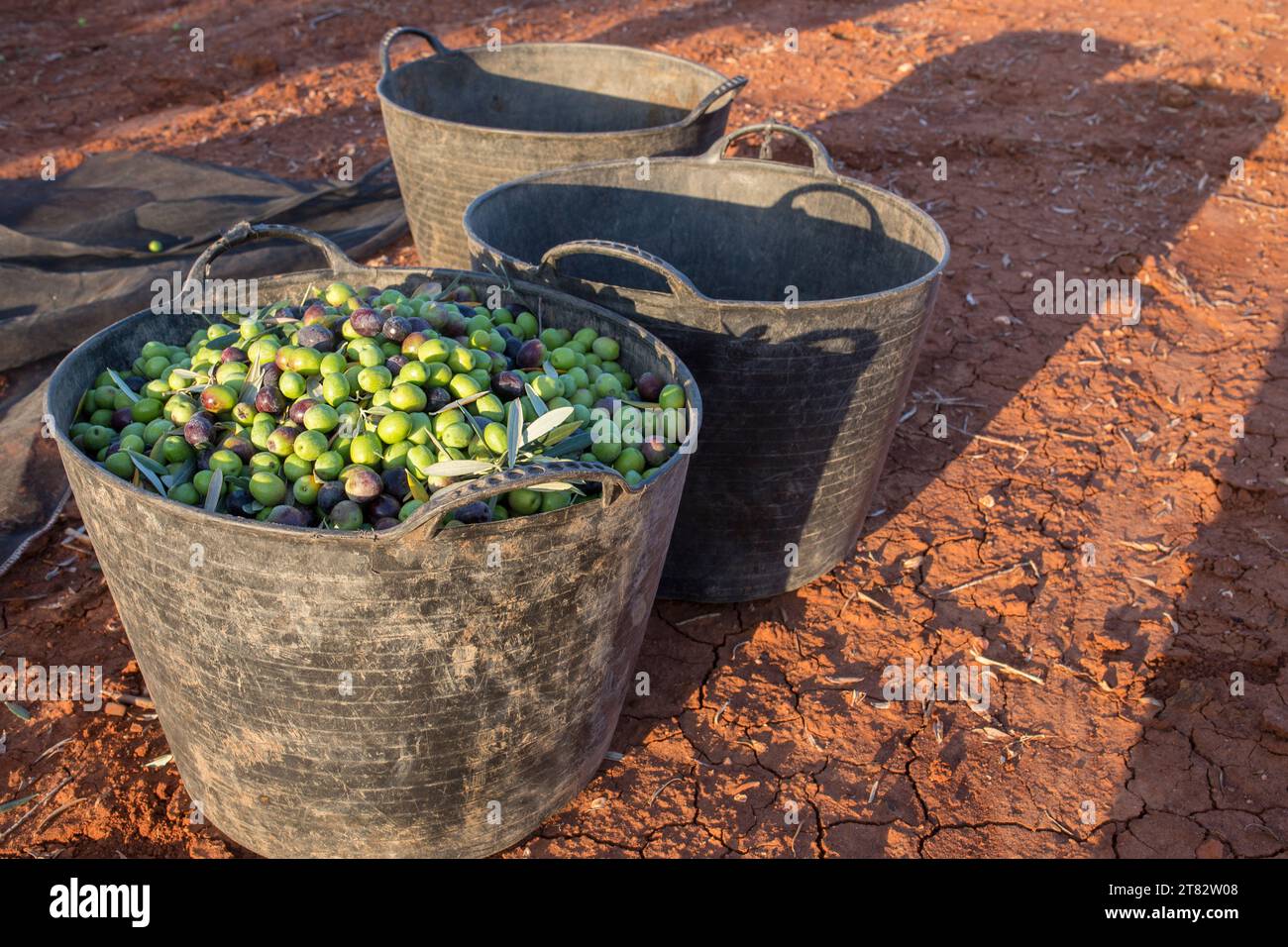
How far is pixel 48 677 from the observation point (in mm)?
3314

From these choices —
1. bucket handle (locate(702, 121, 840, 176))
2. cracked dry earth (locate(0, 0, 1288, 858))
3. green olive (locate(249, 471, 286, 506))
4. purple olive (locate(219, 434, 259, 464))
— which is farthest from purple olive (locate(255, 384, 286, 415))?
bucket handle (locate(702, 121, 840, 176))

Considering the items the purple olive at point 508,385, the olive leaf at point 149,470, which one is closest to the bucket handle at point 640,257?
the purple olive at point 508,385

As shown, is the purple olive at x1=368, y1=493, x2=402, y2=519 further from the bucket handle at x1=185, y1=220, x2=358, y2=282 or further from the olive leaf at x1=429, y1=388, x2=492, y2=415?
the bucket handle at x1=185, y1=220, x2=358, y2=282

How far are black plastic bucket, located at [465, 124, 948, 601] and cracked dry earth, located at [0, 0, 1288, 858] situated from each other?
341 mm

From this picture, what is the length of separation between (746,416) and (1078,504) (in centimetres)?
186

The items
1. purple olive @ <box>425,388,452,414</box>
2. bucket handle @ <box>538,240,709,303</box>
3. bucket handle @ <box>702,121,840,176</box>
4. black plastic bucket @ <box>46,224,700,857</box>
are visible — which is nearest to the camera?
black plastic bucket @ <box>46,224,700,857</box>

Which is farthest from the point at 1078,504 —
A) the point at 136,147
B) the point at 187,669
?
the point at 136,147

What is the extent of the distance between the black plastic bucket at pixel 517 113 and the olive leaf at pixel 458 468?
2.25 m

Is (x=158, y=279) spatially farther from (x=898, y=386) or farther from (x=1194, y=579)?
(x=1194, y=579)

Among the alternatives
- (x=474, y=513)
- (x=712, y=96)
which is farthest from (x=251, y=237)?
(x=712, y=96)

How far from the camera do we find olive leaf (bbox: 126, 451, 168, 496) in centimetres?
221

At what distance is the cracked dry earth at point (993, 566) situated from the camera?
301 centimetres

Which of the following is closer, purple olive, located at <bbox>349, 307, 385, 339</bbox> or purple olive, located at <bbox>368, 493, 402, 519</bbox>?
purple olive, located at <bbox>368, 493, 402, 519</bbox>

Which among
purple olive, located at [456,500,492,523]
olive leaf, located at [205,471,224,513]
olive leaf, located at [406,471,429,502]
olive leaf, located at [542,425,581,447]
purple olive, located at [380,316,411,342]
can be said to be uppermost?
purple olive, located at [380,316,411,342]
